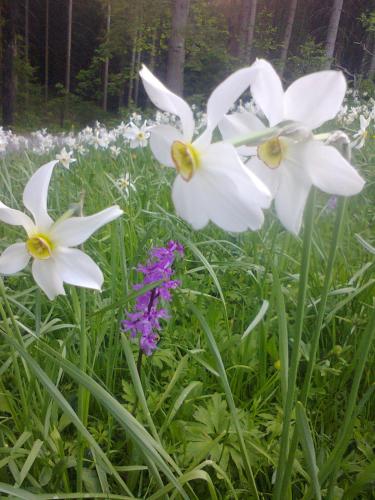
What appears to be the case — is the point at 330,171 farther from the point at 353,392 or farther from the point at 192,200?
the point at 353,392

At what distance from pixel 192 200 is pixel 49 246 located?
248 millimetres

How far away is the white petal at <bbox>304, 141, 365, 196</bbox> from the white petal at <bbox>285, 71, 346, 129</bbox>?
0.11 feet

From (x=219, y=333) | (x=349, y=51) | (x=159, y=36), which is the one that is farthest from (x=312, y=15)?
(x=219, y=333)

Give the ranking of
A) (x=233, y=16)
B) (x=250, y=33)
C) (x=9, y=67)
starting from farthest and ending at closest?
(x=233, y=16)
(x=9, y=67)
(x=250, y=33)

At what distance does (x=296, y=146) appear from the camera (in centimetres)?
49

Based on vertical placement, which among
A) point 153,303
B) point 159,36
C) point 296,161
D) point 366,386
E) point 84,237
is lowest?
point 366,386

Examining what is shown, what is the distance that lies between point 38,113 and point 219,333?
2161 cm

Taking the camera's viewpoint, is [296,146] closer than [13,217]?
Yes

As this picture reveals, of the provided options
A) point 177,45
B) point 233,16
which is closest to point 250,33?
point 177,45

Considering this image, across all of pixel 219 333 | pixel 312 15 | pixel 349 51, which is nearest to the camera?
pixel 219 333

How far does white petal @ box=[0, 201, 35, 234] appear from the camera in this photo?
628mm

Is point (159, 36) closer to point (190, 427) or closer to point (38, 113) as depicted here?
point (38, 113)

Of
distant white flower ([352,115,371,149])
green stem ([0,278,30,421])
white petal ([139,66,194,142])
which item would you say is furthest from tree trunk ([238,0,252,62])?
white petal ([139,66,194,142])

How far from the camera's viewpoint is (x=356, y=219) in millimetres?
2346
